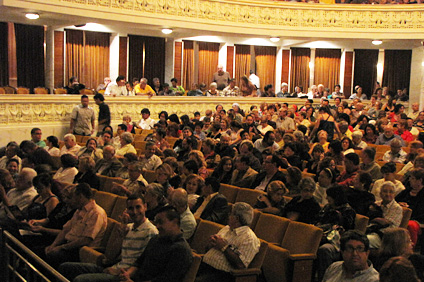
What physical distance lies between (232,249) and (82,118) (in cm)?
770

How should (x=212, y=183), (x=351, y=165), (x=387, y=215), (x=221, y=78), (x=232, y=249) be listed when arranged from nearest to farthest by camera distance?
(x=232, y=249), (x=387, y=215), (x=212, y=183), (x=351, y=165), (x=221, y=78)

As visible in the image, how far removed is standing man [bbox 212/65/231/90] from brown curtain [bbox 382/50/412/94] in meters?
6.15

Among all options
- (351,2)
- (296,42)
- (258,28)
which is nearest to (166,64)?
(258,28)

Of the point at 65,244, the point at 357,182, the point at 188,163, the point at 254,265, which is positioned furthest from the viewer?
the point at 188,163

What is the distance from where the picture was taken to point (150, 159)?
302 inches

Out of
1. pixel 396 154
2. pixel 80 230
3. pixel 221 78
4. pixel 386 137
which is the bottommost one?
pixel 80 230

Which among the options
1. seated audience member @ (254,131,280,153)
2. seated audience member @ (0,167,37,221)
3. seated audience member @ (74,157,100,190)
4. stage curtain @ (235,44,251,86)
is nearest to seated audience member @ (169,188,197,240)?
seated audience member @ (0,167,37,221)

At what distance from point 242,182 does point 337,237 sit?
225 cm

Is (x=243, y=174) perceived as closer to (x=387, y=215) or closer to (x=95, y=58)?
(x=387, y=215)

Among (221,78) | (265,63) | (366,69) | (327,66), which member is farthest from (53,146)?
(366,69)

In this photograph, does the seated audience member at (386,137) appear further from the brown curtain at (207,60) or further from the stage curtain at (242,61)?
the stage curtain at (242,61)

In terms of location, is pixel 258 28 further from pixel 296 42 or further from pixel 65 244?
pixel 65 244

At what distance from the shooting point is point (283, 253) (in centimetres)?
432

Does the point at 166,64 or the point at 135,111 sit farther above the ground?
the point at 166,64
